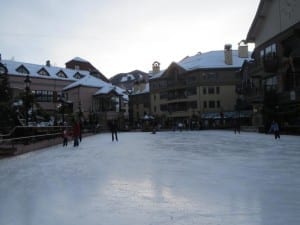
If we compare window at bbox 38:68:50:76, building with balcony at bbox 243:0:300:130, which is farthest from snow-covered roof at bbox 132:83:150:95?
building with balcony at bbox 243:0:300:130

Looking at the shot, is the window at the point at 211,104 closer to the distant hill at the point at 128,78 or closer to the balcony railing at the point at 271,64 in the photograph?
the balcony railing at the point at 271,64

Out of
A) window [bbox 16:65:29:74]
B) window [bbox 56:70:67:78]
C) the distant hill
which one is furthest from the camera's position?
the distant hill

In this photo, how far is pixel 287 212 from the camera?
5.82 meters

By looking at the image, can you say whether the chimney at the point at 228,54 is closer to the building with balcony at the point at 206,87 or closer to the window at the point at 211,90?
the building with balcony at the point at 206,87

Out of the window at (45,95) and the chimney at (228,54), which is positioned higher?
the chimney at (228,54)

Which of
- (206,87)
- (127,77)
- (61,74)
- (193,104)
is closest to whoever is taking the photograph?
(206,87)

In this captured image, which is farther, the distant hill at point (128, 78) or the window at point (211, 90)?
the distant hill at point (128, 78)

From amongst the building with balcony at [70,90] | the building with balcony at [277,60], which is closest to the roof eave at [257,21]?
the building with balcony at [277,60]

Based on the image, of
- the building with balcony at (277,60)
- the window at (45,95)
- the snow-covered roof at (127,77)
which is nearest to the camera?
the building with balcony at (277,60)

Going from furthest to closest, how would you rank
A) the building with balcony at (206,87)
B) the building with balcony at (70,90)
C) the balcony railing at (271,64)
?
1. the building with balcony at (206,87)
2. the building with balcony at (70,90)
3. the balcony railing at (271,64)

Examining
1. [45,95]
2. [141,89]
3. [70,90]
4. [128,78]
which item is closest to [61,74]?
[45,95]

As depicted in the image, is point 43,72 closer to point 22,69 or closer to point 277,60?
point 22,69

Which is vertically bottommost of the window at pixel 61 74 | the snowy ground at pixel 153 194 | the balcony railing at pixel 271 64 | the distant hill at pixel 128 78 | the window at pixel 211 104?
the snowy ground at pixel 153 194

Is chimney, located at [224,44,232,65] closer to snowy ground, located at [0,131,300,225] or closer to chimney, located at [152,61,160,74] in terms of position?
chimney, located at [152,61,160,74]
